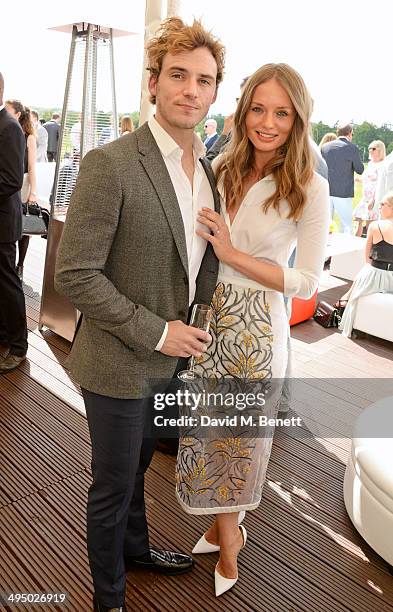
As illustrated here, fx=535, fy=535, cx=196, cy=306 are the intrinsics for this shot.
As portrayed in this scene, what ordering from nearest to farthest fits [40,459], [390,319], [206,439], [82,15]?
[206,439] → [40,459] → [82,15] → [390,319]

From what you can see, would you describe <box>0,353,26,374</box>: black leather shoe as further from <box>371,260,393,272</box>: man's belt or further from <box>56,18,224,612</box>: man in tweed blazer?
<box>371,260,393,272</box>: man's belt

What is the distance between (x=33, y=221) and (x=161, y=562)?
3.58 m

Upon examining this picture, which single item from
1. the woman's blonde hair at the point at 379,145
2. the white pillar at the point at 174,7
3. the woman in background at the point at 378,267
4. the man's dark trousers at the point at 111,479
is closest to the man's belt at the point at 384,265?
the woman in background at the point at 378,267

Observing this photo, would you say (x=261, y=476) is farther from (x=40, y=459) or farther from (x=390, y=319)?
(x=390, y=319)

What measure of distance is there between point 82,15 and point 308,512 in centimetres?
281

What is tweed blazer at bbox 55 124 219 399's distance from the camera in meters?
1.21

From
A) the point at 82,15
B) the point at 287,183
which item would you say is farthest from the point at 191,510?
the point at 82,15

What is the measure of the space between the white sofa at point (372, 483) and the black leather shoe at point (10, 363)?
2090mm

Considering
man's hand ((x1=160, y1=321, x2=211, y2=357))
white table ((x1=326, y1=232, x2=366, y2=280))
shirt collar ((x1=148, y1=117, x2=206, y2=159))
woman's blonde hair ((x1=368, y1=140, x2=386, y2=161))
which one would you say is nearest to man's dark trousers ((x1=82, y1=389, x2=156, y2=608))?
man's hand ((x1=160, y1=321, x2=211, y2=357))

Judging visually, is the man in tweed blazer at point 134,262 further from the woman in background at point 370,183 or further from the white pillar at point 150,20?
the woman in background at point 370,183

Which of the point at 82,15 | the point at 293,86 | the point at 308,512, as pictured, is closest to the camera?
the point at 293,86

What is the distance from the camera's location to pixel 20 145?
9.85 feet

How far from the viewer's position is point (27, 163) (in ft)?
17.9

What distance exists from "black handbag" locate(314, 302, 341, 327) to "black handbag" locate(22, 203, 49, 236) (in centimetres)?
257
